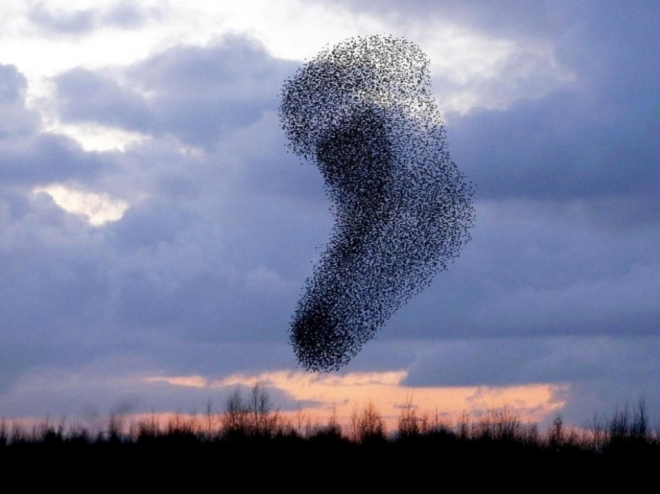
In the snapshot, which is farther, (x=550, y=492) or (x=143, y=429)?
(x=143, y=429)

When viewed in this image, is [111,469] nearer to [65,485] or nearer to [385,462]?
[65,485]

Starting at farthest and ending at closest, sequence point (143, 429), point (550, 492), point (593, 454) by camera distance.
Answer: point (143, 429) < point (593, 454) < point (550, 492)

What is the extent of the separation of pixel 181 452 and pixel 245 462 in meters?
3.39

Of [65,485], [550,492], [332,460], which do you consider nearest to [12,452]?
[65,485]

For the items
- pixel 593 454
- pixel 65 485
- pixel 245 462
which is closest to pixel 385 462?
pixel 245 462

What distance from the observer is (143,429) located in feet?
206

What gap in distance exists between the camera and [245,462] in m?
58.3

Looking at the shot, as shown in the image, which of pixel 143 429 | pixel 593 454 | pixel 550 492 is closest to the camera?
pixel 550 492

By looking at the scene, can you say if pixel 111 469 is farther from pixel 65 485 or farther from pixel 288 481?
pixel 288 481

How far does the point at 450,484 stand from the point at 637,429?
39.5ft

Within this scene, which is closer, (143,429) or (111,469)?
(111,469)

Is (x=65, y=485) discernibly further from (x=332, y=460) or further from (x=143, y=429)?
(x=332, y=460)

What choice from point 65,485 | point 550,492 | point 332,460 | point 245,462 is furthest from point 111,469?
point 550,492

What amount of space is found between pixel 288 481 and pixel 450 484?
25.7ft
